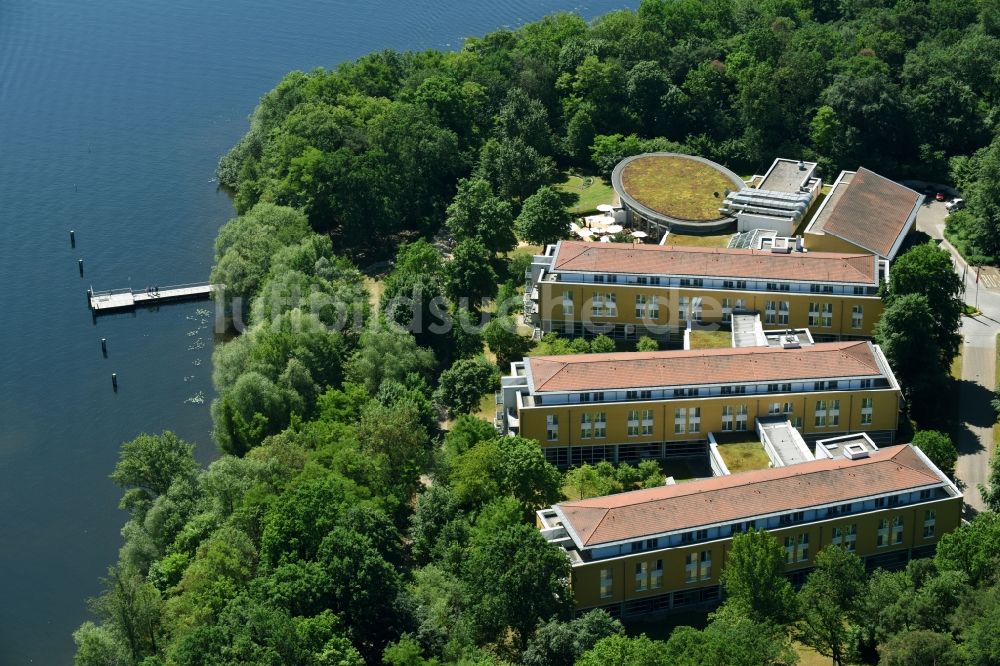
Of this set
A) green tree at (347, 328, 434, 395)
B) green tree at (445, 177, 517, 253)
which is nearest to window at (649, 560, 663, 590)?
green tree at (347, 328, 434, 395)

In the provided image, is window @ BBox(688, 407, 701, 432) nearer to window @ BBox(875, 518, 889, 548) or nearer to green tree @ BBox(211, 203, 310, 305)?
window @ BBox(875, 518, 889, 548)

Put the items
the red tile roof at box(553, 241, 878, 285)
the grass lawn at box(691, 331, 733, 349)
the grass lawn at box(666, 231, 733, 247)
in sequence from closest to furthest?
the grass lawn at box(691, 331, 733, 349) < the red tile roof at box(553, 241, 878, 285) < the grass lawn at box(666, 231, 733, 247)

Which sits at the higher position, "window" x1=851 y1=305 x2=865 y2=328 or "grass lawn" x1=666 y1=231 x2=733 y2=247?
"grass lawn" x1=666 y1=231 x2=733 y2=247

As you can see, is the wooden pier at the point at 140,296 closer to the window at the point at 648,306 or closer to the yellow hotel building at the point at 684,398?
the window at the point at 648,306

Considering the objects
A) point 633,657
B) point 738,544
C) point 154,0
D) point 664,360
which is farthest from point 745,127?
point 154,0

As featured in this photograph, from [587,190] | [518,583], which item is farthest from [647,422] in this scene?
[587,190]

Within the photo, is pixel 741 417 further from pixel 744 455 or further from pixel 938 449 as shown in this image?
pixel 938 449

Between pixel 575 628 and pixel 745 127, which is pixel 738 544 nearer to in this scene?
pixel 575 628

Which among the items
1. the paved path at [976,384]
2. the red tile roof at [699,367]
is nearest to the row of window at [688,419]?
the red tile roof at [699,367]
